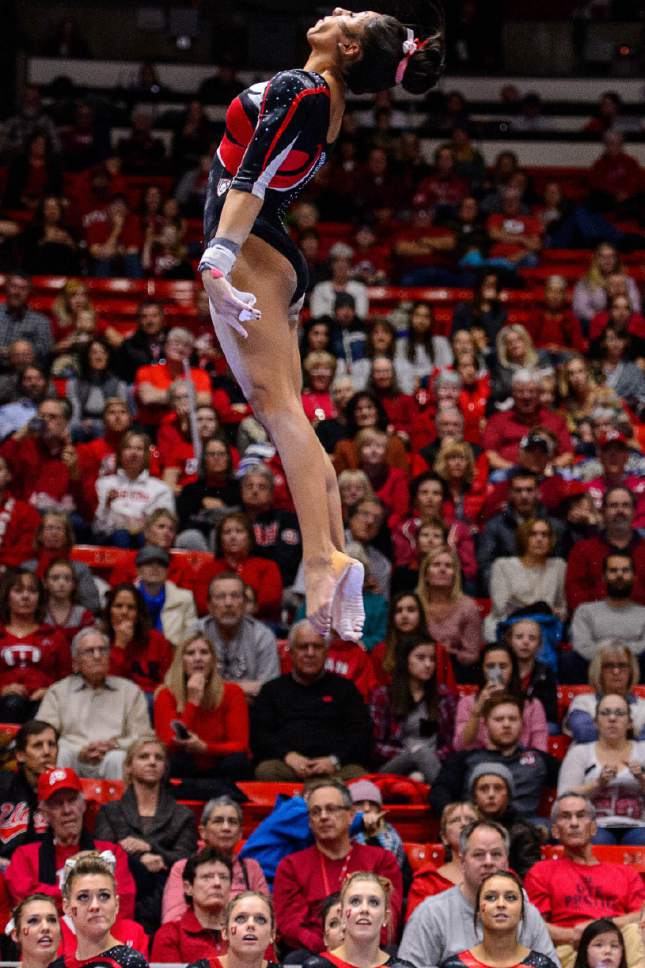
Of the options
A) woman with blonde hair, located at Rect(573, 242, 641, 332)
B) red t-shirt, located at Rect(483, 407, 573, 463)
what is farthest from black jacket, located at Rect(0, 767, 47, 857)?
woman with blonde hair, located at Rect(573, 242, 641, 332)

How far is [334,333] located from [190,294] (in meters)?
2.45

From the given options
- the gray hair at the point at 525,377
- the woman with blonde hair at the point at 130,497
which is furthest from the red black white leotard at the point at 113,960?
the gray hair at the point at 525,377

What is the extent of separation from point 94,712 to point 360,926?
7.83 ft

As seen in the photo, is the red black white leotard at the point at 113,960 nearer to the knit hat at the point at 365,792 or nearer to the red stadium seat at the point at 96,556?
the knit hat at the point at 365,792

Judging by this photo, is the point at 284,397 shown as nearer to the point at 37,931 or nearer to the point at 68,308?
the point at 37,931

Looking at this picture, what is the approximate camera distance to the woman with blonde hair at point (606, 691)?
8.16m

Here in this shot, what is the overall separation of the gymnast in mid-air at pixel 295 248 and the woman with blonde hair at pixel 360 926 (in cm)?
201

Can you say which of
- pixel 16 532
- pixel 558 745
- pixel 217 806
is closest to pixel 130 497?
pixel 16 532

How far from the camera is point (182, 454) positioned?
10844mm

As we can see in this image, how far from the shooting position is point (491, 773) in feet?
24.5

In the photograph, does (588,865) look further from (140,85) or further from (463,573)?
(140,85)

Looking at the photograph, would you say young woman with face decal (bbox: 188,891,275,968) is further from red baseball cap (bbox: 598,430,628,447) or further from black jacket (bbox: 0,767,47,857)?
red baseball cap (bbox: 598,430,628,447)

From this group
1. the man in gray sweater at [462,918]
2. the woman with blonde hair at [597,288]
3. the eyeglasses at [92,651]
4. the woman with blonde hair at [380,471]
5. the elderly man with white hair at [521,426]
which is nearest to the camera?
the man in gray sweater at [462,918]

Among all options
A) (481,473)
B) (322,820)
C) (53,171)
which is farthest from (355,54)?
(53,171)
